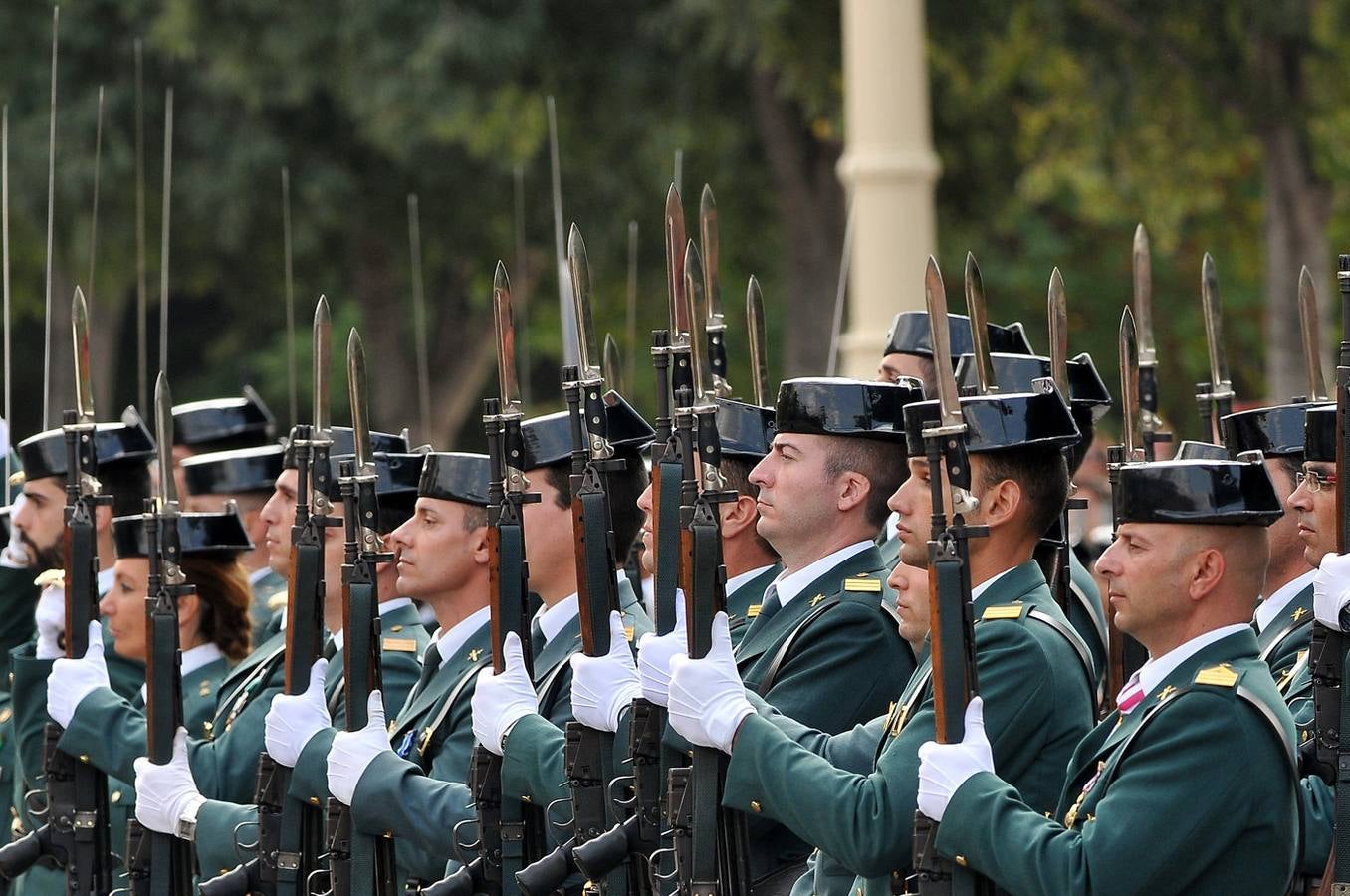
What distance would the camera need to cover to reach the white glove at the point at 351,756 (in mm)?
5668

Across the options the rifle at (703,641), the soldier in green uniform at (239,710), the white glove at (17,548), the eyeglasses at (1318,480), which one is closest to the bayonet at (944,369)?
the rifle at (703,641)

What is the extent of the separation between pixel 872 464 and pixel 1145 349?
3.81 ft

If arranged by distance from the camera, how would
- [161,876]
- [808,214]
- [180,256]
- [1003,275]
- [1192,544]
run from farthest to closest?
[1003,275] < [180,256] < [808,214] < [161,876] < [1192,544]

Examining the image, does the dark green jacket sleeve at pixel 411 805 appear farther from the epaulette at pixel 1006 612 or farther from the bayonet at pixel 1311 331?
the bayonet at pixel 1311 331

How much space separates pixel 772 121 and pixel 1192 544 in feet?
46.8

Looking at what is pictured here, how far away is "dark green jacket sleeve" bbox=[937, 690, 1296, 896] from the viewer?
13.5ft

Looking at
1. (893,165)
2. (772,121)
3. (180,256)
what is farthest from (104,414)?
(893,165)

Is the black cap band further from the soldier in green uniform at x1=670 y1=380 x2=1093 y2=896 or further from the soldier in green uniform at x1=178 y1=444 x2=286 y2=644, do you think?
the soldier in green uniform at x1=178 y1=444 x2=286 y2=644

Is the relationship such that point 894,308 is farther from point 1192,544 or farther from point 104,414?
point 104,414

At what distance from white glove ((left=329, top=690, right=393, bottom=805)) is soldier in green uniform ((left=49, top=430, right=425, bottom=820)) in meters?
0.65

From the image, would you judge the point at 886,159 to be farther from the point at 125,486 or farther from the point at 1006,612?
the point at 1006,612

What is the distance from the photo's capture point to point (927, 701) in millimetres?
4602

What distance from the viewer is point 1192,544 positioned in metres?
4.39

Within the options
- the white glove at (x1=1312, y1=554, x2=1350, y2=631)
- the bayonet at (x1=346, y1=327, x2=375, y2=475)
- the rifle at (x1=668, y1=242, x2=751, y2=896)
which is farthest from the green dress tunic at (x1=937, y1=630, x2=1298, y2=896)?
the bayonet at (x1=346, y1=327, x2=375, y2=475)
